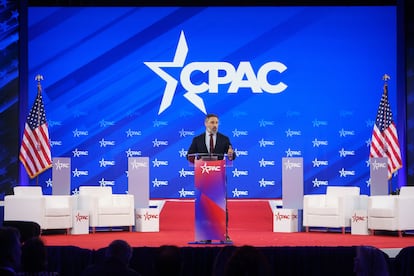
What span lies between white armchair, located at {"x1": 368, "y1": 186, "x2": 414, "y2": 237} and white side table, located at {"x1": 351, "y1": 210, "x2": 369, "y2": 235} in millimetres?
75

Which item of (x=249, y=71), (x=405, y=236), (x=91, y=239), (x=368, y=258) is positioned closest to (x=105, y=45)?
(x=249, y=71)

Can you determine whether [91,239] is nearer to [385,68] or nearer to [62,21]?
[62,21]

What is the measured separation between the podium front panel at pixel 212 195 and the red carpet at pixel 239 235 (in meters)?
0.55

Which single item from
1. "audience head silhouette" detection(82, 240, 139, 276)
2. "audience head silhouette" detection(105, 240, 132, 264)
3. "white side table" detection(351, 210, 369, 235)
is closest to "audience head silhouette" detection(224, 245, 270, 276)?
"audience head silhouette" detection(82, 240, 139, 276)

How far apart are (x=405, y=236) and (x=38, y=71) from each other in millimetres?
7184

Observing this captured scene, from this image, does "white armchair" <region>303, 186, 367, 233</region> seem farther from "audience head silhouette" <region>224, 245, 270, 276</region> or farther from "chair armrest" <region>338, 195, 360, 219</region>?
"audience head silhouette" <region>224, 245, 270, 276</region>

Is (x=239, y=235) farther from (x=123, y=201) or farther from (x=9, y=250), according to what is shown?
(x=9, y=250)

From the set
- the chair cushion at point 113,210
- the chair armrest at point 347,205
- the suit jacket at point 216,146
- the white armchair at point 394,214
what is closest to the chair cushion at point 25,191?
the chair cushion at point 113,210

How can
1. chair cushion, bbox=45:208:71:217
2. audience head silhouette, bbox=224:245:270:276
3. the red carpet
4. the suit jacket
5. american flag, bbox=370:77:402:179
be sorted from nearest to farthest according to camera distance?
1. audience head silhouette, bbox=224:245:270:276
2. the suit jacket
3. the red carpet
4. chair cushion, bbox=45:208:71:217
5. american flag, bbox=370:77:402:179

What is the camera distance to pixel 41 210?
11.0 m

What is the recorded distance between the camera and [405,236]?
10773 mm

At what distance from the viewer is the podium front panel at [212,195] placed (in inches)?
320

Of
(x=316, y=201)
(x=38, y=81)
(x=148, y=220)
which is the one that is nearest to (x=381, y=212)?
(x=316, y=201)

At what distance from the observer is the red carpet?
363 inches
